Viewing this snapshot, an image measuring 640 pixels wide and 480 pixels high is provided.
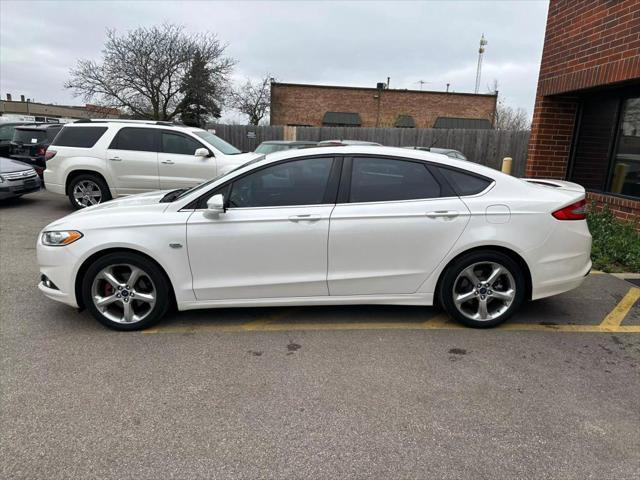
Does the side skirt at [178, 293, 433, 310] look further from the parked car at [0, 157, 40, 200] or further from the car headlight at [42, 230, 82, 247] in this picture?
the parked car at [0, 157, 40, 200]

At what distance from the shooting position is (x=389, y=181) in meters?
4.02

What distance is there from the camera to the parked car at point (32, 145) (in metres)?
12.6

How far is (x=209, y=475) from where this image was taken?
2363mm

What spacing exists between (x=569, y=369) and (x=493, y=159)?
1616 centimetres

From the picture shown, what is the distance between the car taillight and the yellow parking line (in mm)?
1070

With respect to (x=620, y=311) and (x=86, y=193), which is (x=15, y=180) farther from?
(x=620, y=311)

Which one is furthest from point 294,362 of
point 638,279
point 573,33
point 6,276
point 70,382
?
point 573,33

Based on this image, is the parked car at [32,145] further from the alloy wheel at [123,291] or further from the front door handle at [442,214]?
the front door handle at [442,214]

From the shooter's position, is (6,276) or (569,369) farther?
(6,276)

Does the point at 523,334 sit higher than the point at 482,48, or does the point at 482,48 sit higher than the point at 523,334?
the point at 482,48

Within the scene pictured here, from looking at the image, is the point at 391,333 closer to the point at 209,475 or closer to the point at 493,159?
the point at 209,475


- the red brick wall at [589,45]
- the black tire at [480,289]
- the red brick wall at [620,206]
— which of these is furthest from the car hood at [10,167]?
the red brick wall at [620,206]

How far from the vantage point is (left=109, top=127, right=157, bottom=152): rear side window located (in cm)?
888

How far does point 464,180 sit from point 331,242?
1.31 m
